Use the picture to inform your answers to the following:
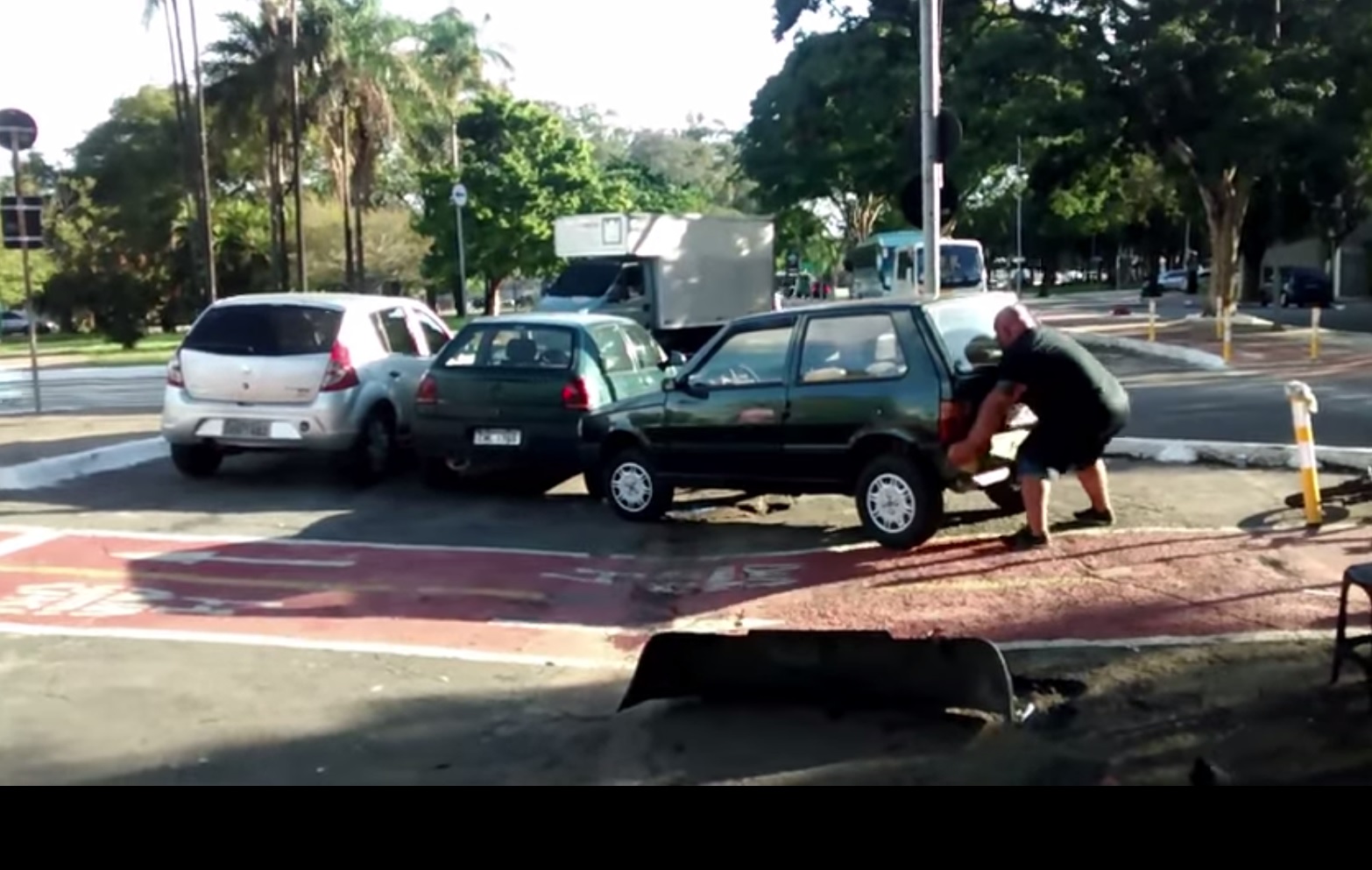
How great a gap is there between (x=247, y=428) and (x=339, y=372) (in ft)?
3.06

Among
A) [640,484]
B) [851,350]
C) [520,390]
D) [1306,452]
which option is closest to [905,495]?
[851,350]

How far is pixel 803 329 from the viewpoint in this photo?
33.6 ft

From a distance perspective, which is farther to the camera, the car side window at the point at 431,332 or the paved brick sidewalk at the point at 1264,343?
the paved brick sidewalk at the point at 1264,343

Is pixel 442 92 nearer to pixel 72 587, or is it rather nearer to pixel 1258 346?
pixel 1258 346

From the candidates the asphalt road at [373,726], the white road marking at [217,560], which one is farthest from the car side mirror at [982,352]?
the white road marking at [217,560]

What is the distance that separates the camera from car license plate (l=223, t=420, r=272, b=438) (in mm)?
12773

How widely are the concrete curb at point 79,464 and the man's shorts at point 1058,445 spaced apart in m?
8.81

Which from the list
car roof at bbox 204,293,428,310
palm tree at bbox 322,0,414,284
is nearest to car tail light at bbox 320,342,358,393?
car roof at bbox 204,293,428,310

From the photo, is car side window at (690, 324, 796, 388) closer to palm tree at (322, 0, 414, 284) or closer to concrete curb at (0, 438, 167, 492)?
concrete curb at (0, 438, 167, 492)

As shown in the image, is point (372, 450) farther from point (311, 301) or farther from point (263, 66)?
point (263, 66)

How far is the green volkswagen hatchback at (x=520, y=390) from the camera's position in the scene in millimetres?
12031

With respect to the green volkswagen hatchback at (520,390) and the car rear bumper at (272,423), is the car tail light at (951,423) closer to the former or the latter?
the green volkswagen hatchback at (520,390)
